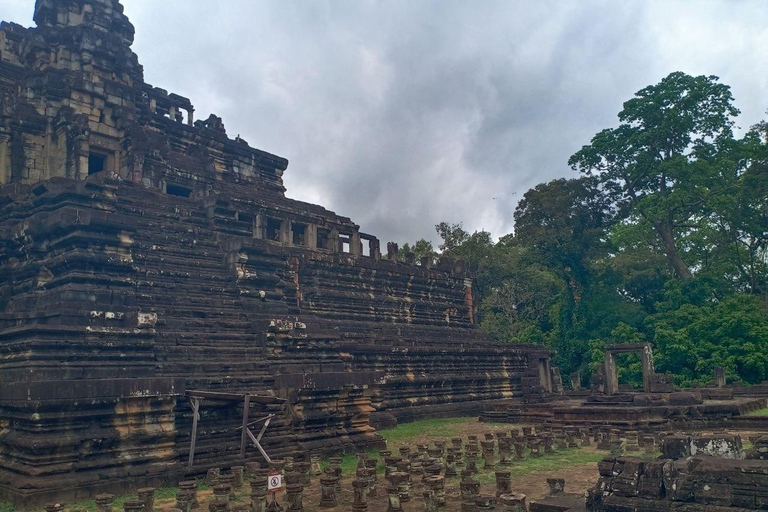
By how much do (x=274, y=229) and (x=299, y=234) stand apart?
1.57 meters

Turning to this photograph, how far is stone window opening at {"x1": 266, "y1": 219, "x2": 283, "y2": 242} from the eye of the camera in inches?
1068

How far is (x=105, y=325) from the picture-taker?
12148 millimetres

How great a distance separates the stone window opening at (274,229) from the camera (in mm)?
27122

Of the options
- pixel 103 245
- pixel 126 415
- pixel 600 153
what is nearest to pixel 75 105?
pixel 103 245

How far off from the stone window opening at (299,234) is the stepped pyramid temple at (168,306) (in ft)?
0.34

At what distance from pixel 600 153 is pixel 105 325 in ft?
110

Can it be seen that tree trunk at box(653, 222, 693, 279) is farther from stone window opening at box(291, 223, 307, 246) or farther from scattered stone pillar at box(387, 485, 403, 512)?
scattered stone pillar at box(387, 485, 403, 512)

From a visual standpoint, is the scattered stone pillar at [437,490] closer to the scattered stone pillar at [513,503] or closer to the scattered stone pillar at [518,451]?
the scattered stone pillar at [513,503]

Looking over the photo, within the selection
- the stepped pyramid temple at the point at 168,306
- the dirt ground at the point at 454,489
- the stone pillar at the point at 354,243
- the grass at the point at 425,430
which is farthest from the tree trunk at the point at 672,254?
the dirt ground at the point at 454,489

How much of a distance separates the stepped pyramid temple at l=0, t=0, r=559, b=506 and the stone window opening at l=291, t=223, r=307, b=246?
0.10 m

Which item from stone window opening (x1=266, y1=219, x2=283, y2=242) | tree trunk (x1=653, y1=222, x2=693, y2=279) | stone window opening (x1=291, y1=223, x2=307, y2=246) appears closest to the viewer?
stone window opening (x1=266, y1=219, x2=283, y2=242)

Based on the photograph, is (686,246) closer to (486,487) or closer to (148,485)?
(486,487)

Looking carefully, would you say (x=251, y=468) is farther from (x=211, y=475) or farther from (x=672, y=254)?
(x=672, y=254)

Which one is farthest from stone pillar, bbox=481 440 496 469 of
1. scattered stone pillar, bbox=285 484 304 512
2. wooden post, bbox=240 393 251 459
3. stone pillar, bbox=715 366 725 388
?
stone pillar, bbox=715 366 725 388
